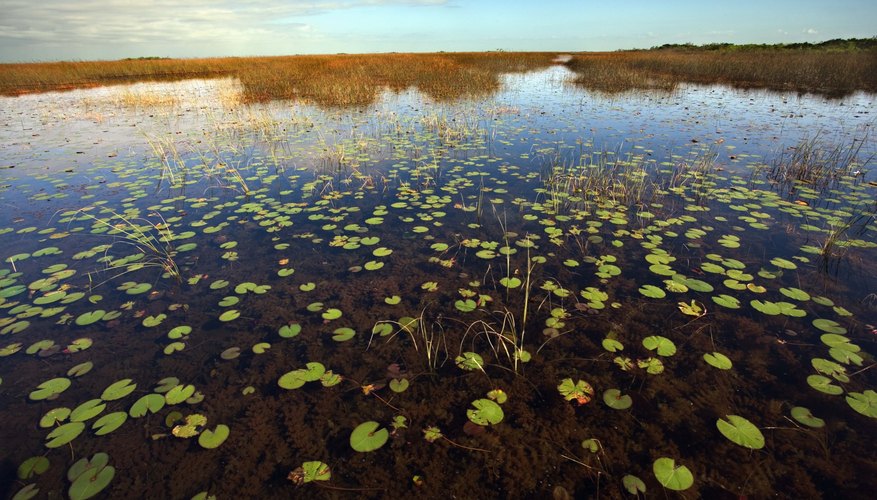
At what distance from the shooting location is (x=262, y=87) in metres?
19.4

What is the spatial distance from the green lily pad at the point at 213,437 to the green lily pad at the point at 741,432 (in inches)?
119

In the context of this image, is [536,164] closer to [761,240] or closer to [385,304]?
[761,240]

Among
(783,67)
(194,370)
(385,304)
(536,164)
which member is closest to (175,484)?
(194,370)

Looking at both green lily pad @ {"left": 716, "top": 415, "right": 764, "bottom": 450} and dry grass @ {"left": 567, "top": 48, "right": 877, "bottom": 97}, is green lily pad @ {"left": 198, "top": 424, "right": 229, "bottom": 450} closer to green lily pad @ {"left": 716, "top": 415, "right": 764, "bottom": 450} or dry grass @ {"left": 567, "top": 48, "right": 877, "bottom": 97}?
green lily pad @ {"left": 716, "top": 415, "right": 764, "bottom": 450}

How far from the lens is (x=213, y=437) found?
221 centimetres

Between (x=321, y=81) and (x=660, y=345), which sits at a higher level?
(x=321, y=81)

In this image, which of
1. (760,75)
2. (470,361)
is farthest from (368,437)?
(760,75)

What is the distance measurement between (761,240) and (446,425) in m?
4.50

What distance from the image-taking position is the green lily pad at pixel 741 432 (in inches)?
A: 81.3

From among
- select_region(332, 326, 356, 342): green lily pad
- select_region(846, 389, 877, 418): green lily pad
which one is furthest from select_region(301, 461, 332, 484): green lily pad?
select_region(846, 389, 877, 418): green lily pad

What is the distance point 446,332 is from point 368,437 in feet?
3.54

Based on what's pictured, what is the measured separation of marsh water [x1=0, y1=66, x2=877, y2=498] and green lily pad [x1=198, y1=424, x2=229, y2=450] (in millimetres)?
15

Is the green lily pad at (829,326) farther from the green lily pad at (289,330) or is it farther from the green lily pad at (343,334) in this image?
the green lily pad at (289,330)

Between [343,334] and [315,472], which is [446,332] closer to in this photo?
[343,334]
